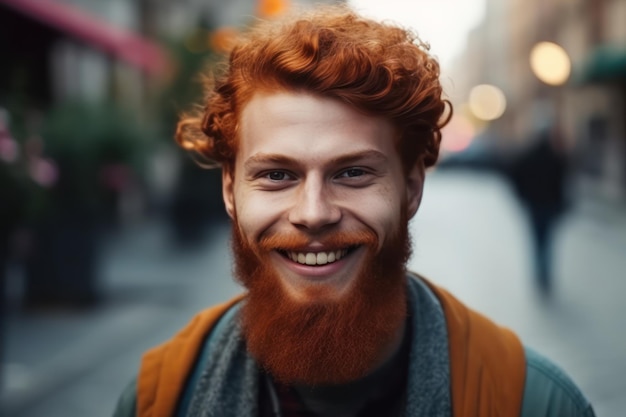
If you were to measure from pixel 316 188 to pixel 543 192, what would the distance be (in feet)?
28.9

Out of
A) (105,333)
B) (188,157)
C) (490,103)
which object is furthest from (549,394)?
(490,103)

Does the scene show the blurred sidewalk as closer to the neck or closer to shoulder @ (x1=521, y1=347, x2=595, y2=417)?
the neck

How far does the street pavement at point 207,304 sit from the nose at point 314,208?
404 mm

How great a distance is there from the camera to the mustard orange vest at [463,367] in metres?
1.85

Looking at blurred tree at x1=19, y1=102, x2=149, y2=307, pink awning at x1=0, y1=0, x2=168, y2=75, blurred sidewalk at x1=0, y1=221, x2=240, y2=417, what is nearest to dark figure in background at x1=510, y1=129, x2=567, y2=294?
blurred sidewalk at x1=0, y1=221, x2=240, y2=417

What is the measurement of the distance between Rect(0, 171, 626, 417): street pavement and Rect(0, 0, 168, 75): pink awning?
331 cm

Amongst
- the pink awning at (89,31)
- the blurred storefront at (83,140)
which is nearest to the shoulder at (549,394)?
the blurred storefront at (83,140)

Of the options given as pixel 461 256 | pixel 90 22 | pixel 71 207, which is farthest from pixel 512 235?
pixel 71 207

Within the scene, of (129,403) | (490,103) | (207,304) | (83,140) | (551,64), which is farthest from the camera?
(490,103)

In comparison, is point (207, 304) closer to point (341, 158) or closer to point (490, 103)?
point (341, 158)

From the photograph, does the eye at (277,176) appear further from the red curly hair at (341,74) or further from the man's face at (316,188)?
the red curly hair at (341,74)

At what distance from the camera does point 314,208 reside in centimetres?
183

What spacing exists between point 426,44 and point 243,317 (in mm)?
776

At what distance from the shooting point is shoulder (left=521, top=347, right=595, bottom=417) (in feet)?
6.09
